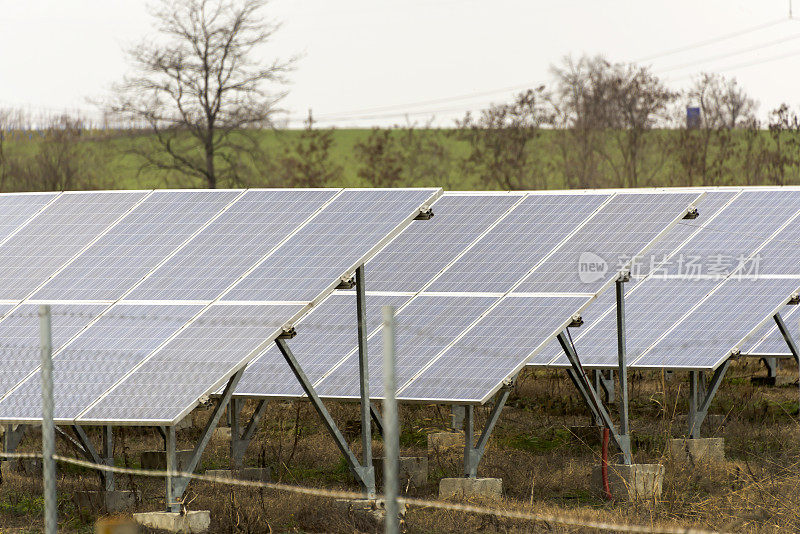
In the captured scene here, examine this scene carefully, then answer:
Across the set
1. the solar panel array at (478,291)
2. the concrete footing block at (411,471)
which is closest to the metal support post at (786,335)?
the solar panel array at (478,291)

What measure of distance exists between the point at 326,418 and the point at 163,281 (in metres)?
2.17

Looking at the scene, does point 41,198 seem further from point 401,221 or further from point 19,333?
point 401,221

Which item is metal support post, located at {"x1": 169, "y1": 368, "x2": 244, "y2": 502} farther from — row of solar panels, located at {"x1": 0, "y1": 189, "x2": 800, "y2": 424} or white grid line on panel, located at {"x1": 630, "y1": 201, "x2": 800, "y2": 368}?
white grid line on panel, located at {"x1": 630, "y1": 201, "x2": 800, "y2": 368}

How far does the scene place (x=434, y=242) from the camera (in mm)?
14781

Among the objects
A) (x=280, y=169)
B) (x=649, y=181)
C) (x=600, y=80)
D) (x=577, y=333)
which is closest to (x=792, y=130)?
(x=649, y=181)

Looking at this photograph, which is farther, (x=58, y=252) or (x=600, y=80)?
(x=600, y=80)

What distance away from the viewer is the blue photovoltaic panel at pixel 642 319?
16.8m

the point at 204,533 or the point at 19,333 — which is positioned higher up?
the point at 19,333

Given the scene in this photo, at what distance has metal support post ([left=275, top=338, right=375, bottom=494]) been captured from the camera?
10.3 meters

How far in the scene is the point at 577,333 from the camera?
691 inches

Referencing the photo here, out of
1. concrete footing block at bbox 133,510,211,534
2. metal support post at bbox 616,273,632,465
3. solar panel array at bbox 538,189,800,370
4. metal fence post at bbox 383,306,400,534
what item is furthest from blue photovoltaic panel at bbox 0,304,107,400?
solar panel array at bbox 538,189,800,370

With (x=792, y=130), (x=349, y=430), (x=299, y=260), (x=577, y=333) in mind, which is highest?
(x=792, y=130)

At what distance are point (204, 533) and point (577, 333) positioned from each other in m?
8.76

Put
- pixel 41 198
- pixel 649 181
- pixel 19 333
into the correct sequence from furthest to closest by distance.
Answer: pixel 649 181 → pixel 41 198 → pixel 19 333
